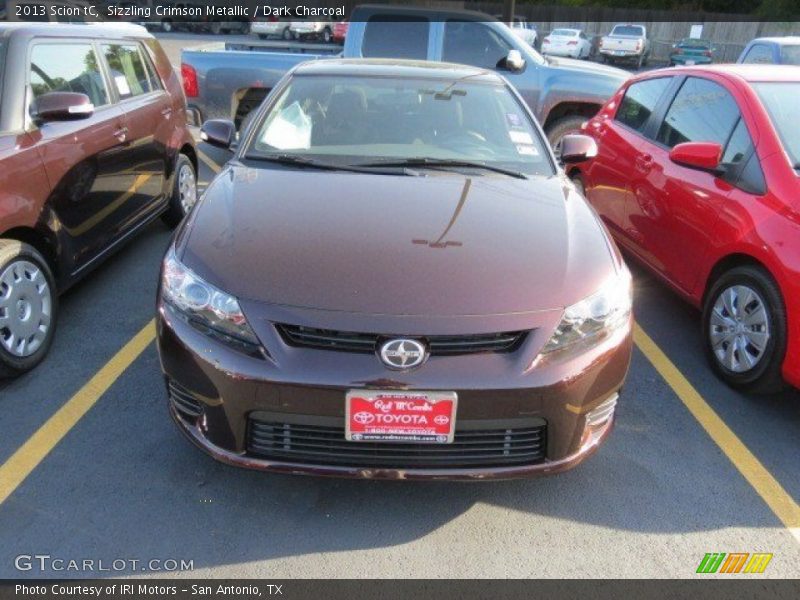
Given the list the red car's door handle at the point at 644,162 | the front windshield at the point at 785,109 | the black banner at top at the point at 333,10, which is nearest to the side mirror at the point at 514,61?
the black banner at top at the point at 333,10

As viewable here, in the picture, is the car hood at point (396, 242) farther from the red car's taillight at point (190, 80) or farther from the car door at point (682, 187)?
the red car's taillight at point (190, 80)

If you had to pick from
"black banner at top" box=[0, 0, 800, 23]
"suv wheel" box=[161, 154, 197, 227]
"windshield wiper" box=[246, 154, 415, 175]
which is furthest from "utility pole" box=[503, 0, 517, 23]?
"windshield wiper" box=[246, 154, 415, 175]

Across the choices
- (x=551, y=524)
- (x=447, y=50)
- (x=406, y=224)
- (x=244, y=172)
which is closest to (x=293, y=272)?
(x=406, y=224)

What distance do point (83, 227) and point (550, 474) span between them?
307cm

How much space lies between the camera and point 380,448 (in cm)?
223

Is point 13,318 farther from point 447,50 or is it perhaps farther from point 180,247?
point 447,50

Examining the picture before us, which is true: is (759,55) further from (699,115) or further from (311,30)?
(311,30)

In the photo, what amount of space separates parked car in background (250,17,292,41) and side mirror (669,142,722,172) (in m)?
31.7

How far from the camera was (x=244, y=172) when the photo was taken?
312 centimetres

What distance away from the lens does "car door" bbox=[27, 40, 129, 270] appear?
3.55 m

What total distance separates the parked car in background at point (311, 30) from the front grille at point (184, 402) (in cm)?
3151

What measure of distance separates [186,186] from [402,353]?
165 inches

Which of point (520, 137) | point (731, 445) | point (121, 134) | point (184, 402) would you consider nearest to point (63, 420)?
point (184, 402)

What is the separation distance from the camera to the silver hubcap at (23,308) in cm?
314
